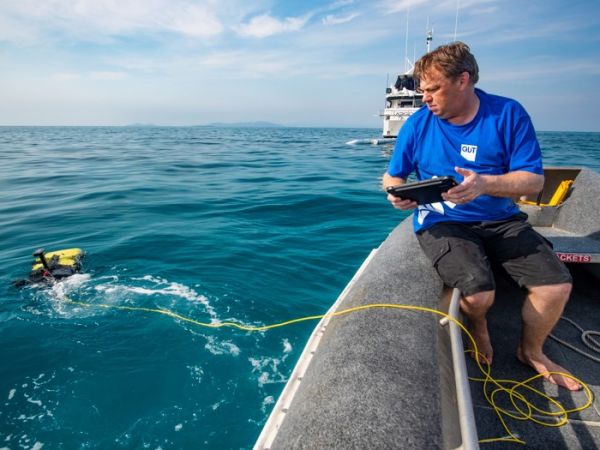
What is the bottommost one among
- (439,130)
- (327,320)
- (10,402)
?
(10,402)

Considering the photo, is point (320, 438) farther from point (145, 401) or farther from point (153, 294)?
point (153, 294)

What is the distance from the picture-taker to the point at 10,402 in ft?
9.50

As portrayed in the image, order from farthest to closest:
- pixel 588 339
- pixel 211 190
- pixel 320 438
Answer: pixel 211 190
pixel 588 339
pixel 320 438

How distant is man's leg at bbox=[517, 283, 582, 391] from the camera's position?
2.08 m

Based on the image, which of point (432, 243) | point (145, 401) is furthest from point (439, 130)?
point (145, 401)

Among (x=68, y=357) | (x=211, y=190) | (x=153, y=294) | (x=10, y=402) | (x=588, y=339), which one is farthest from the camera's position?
(x=211, y=190)

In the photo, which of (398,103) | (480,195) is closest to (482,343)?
(480,195)

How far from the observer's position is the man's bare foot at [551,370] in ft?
7.26

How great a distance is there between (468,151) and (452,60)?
1.91 feet

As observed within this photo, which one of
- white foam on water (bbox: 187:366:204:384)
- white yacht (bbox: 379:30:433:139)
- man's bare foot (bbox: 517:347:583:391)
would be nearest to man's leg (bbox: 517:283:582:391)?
man's bare foot (bbox: 517:347:583:391)

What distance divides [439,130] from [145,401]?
10.3 ft

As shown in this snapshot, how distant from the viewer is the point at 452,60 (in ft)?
6.84

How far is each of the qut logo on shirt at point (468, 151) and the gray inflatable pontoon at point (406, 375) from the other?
896 millimetres

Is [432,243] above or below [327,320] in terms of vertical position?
above
